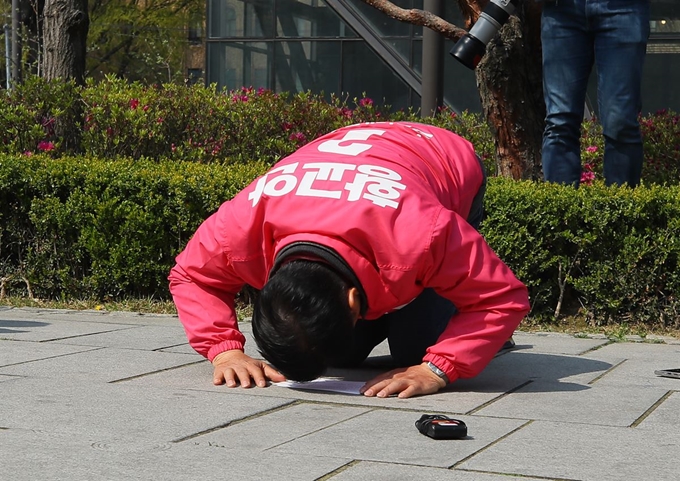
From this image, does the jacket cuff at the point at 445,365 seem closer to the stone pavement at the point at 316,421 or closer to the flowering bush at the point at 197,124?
the stone pavement at the point at 316,421

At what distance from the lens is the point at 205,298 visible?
14.5ft

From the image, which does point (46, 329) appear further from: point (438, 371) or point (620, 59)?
point (620, 59)

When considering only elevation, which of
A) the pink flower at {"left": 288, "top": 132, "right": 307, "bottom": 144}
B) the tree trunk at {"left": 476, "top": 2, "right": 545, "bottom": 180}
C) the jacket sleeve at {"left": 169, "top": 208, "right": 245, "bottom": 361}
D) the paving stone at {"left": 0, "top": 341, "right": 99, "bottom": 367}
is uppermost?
the tree trunk at {"left": 476, "top": 2, "right": 545, "bottom": 180}

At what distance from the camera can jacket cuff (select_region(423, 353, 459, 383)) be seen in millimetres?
4172

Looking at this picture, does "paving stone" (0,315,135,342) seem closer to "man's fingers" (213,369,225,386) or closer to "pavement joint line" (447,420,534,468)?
"man's fingers" (213,369,225,386)

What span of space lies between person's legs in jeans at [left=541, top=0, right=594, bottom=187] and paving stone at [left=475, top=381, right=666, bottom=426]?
102 inches

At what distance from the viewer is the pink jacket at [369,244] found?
3.87 meters

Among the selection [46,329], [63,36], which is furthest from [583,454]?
[63,36]

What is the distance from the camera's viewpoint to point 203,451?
3203 millimetres

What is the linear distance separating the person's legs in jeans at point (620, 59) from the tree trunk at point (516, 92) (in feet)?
3.78

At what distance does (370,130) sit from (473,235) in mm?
967

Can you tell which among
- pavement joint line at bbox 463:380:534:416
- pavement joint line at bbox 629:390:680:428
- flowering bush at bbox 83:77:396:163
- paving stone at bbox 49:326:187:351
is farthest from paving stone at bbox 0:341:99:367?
flowering bush at bbox 83:77:396:163

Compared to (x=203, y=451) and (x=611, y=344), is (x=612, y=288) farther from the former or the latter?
(x=203, y=451)

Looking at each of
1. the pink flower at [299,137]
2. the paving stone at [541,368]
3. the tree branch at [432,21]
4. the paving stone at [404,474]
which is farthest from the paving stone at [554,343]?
the pink flower at [299,137]
